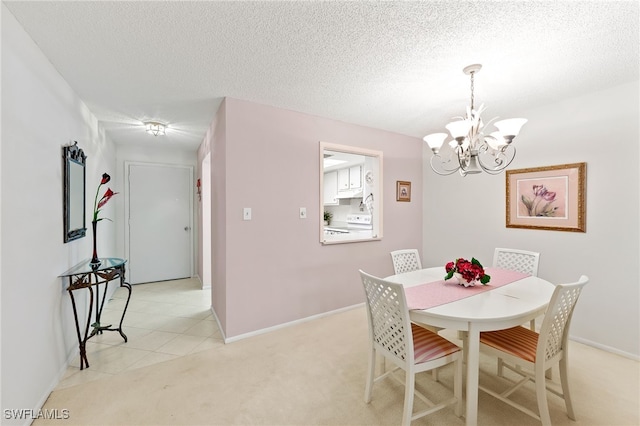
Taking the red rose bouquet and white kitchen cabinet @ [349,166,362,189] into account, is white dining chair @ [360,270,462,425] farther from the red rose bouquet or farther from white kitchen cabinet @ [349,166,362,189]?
white kitchen cabinet @ [349,166,362,189]

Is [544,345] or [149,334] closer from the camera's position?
[544,345]

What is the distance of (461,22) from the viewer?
155cm

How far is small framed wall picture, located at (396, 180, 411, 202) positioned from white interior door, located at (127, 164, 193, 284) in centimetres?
370

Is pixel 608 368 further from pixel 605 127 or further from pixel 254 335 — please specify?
pixel 254 335

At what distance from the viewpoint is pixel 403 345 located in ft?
4.99

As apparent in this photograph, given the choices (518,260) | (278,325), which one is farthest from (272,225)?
(518,260)

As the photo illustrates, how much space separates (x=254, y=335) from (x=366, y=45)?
2675 millimetres

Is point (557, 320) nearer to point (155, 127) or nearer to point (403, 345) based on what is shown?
point (403, 345)

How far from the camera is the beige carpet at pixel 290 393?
1.63 metres

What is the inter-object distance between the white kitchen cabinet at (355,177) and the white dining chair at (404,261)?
275cm

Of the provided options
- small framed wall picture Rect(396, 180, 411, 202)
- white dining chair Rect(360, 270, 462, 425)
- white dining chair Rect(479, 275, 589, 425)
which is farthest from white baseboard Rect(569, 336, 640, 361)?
small framed wall picture Rect(396, 180, 411, 202)

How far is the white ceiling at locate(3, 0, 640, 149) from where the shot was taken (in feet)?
4.83

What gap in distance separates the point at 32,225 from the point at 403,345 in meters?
2.36

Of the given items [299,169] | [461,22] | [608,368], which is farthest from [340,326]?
[461,22]
